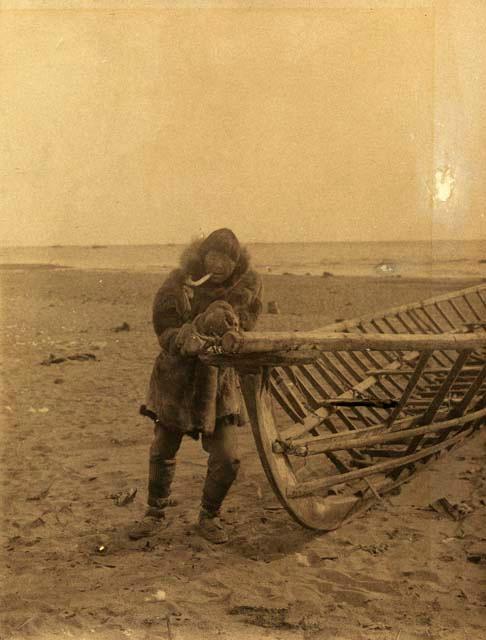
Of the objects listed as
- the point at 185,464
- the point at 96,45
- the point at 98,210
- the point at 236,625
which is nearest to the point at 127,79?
the point at 96,45

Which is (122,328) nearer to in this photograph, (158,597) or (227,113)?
(227,113)

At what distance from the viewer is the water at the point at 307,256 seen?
360 centimetres

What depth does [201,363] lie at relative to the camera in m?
2.84

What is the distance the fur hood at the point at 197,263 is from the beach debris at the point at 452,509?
160cm

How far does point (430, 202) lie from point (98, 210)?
68.4 inches

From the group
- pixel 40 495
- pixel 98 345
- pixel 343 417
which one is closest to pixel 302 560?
pixel 343 417

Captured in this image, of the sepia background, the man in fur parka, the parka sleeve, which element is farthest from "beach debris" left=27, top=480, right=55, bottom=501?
the sepia background

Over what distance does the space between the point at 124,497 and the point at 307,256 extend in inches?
86.8

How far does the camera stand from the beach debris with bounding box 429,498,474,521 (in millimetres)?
3305

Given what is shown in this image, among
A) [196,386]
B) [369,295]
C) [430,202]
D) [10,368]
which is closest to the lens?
[196,386]

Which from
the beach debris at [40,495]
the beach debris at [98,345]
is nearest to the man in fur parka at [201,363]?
the beach debris at [40,495]

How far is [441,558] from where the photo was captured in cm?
300

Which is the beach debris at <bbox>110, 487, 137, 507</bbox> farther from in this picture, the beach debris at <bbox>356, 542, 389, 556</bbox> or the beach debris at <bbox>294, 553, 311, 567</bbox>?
the beach debris at <bbox>356, 542, 389, 556</bbox>

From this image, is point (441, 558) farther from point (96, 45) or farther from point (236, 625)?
point (96, 45)
